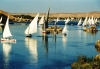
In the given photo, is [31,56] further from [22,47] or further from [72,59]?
[22,47]

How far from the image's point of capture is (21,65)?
38.0 m

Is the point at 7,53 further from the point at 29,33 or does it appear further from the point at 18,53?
the point at 29,33

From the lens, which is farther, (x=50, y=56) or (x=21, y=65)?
(x=50, y=56)

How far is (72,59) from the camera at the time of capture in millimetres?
42656

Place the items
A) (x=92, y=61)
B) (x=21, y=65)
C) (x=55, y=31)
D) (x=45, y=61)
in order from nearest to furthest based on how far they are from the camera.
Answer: (x=92, y=61)
(x=21, y=65)
(x=45, y=61)
(x=55, y=31)

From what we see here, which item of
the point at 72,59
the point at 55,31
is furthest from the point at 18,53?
the point at 55,31

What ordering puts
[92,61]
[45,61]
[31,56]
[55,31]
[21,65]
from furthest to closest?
[55,31] < [31,56] < [45,61] < [21,65] < [92,61]

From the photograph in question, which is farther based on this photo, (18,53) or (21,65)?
(18,53)

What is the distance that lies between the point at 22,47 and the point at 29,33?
64.7ft

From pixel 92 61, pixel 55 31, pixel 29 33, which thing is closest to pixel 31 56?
pixel 92 61

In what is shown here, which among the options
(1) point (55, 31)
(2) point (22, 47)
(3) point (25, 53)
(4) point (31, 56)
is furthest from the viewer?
(1) point (55, 31)

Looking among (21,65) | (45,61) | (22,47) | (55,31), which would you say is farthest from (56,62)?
(55,31)

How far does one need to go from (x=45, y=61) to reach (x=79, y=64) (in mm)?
8404

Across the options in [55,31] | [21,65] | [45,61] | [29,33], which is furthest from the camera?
[55,31]
